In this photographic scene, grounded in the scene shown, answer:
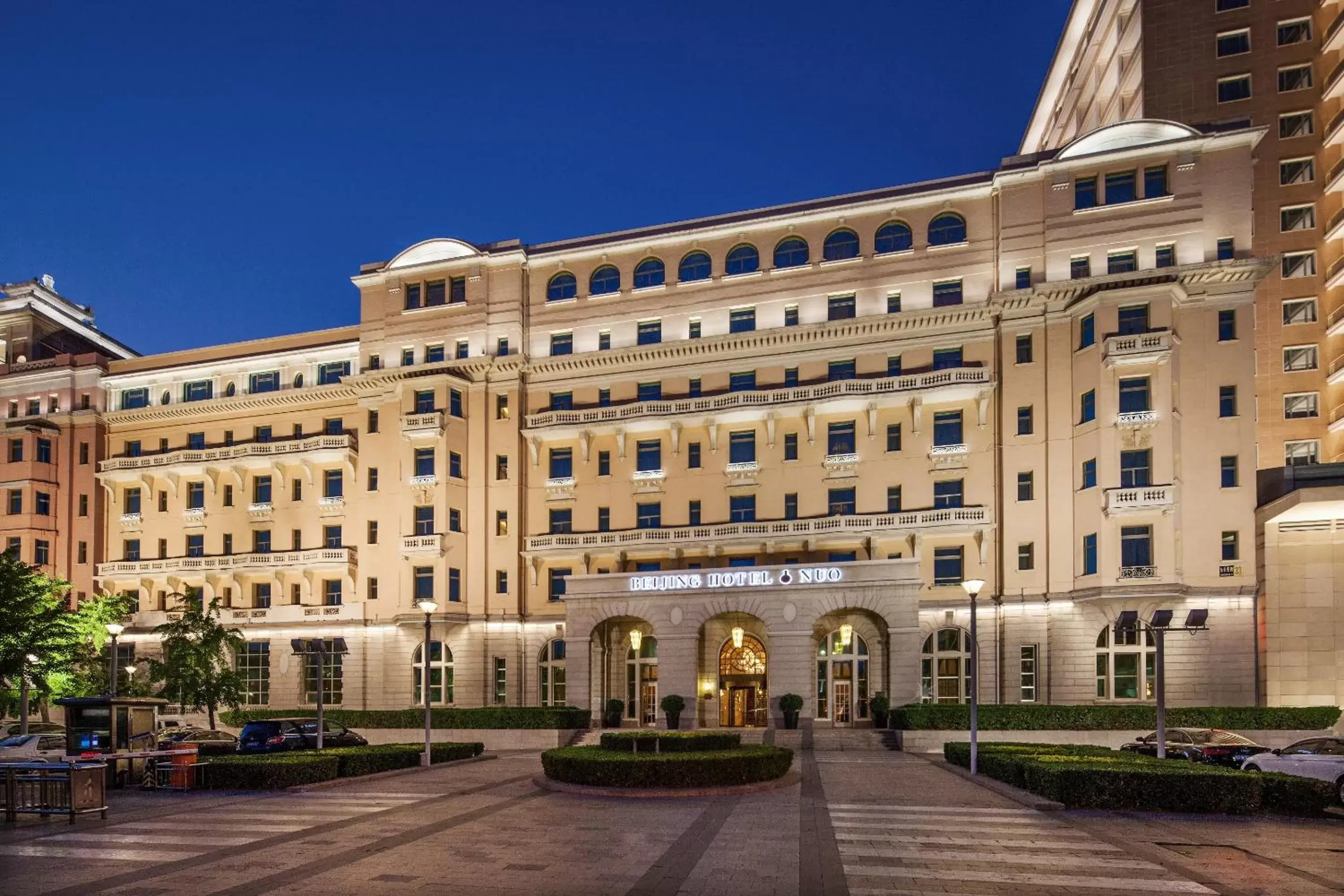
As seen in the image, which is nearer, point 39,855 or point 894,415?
point 39,855

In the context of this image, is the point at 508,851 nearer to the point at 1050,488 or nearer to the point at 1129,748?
the point at 1129,748

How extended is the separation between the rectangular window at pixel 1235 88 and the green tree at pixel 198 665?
6689cm

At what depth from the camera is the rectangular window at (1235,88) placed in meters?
59.2

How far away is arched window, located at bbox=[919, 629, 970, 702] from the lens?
1876 inches

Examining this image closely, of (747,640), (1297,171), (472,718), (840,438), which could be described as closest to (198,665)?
(472,718)

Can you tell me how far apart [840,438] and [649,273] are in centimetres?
1511

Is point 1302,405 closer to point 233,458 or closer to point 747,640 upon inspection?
point 747,640

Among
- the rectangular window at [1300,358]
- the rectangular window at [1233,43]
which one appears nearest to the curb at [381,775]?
the rectangular window at [1300,358]

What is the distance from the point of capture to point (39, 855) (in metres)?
17.7

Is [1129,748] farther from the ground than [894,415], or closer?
closer

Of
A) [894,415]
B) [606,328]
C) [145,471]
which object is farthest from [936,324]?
[145,471]

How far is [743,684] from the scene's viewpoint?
168 ft

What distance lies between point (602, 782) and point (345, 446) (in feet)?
128

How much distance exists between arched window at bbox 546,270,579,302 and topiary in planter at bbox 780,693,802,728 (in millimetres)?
27128
